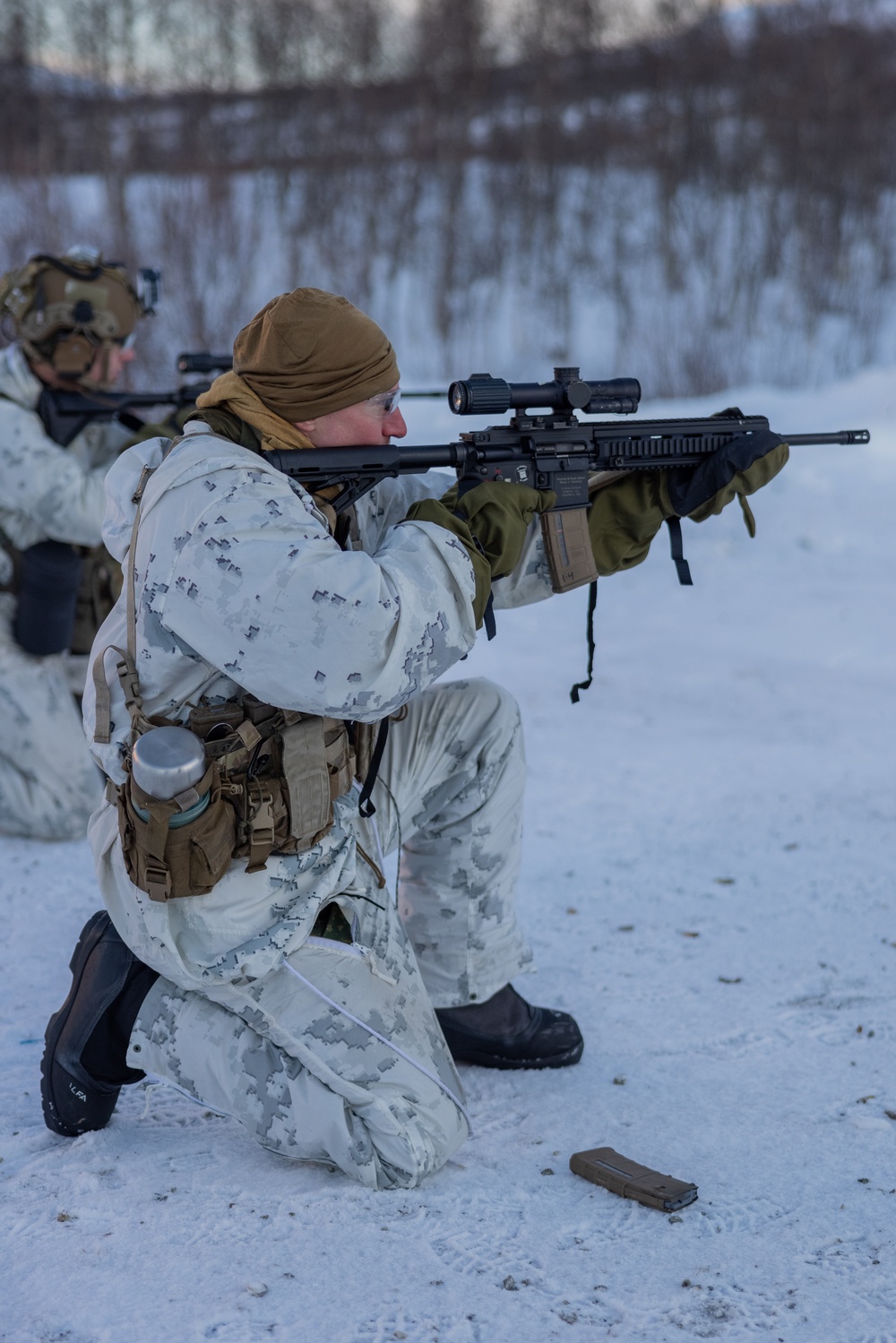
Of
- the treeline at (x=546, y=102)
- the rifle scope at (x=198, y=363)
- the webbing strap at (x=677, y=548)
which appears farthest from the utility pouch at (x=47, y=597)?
the treeline at (x=546, y=102)

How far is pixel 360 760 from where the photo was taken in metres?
2.30

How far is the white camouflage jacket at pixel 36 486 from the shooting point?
383 cm

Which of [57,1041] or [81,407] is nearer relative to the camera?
[57,1041]

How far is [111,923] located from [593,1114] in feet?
3.10

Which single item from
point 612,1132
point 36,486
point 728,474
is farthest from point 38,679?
point 612,1132

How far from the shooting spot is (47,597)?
12.5 feet

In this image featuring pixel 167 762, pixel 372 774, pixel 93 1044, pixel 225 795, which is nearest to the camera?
pixel 167 762

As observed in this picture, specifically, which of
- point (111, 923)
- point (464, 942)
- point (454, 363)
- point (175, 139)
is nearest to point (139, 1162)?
point (111, 923)

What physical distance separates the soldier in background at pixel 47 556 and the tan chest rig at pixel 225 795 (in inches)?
73.4

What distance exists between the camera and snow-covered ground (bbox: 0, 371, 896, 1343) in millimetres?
1728

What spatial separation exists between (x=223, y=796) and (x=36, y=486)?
2.17 meters

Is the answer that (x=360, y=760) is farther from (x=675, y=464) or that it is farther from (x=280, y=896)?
(x=675, y=464)

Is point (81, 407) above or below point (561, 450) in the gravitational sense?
above

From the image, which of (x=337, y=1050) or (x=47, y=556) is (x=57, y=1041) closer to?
(x=337, y=1050)
